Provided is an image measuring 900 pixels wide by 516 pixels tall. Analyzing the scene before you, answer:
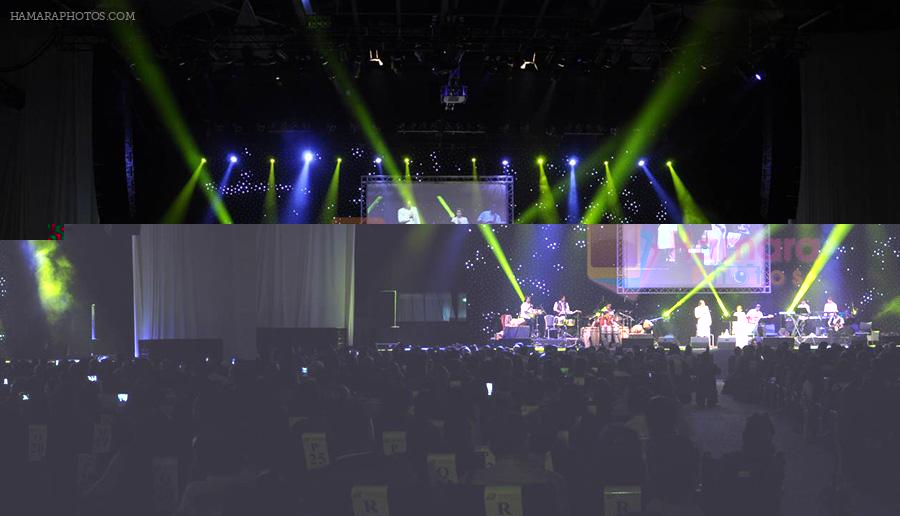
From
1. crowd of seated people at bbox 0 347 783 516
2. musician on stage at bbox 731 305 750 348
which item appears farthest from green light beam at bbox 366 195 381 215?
crowd of seated people at bbox 0 347 783 516

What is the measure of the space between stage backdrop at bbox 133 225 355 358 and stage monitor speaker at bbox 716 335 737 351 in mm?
8708

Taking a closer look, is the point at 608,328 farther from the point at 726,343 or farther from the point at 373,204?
the point at 373,204

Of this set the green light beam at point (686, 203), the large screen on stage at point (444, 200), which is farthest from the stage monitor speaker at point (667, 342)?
the large screen on stage at point (444, 200)

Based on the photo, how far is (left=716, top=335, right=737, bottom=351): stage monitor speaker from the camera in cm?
2066

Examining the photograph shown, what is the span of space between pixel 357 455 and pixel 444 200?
15.0m

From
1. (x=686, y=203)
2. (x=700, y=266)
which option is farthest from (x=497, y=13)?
(x=700, y=266)

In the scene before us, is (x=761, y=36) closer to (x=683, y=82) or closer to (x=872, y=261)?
(x=683, y=82)

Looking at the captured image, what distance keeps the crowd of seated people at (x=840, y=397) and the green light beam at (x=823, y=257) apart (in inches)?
393

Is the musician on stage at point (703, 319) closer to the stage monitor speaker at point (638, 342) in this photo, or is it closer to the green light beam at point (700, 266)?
the green light beam at point (700, 266)

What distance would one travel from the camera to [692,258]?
23.5 m

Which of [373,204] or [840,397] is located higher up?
[373,204]

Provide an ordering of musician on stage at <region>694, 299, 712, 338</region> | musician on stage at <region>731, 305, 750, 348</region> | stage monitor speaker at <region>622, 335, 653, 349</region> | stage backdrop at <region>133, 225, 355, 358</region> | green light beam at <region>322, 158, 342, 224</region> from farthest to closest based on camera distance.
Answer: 1. musician on stage at <region>694, 299, 712, 338</region>
2. stage backdrop at <region>133, 225, 355, 358</region>
3. musician on stage at <region>731, 305, 750, 348</region>
4. green light beam at <region>322, 158, 342, 224</region>
5. stage monitor speaker at <region>622, 335, 653, 349</region>

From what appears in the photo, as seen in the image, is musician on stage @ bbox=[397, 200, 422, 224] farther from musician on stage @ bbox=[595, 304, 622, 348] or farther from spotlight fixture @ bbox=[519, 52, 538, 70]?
musician on stage @ bbox=[595, 304, 622, 348]

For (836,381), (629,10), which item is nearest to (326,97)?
(629,10)
